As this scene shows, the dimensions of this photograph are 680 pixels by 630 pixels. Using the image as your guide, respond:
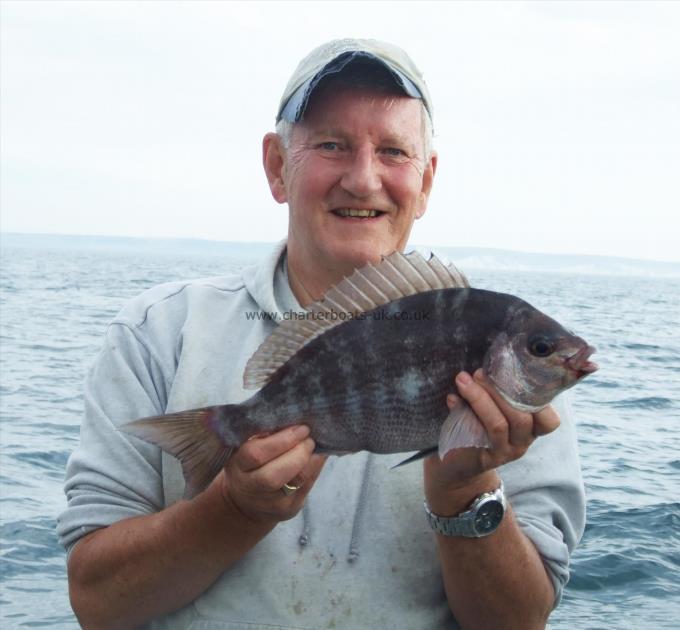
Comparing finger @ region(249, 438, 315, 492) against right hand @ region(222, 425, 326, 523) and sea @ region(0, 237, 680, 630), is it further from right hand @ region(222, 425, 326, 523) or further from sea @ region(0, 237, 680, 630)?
sea @ region(0, 237, 680, 630)

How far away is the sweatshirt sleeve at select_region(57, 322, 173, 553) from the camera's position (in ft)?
10.7

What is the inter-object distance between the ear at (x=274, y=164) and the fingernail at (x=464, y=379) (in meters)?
1.39

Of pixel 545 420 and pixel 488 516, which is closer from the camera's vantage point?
pixel 545 420

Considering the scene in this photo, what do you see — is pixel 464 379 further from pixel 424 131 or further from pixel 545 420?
pixel 424 131

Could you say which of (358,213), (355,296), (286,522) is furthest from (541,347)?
(286,522)

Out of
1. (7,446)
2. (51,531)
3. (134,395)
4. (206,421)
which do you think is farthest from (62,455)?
Result: (206,421)

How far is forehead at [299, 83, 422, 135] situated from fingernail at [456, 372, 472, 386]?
3.77ft

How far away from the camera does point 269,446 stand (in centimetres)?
268

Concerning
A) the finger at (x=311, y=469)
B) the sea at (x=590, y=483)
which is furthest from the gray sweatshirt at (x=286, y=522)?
the sea at (x=590, y=483)

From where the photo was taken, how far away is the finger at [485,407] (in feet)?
8.38

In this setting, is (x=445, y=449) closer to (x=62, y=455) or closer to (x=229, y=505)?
(x=229, y=505)

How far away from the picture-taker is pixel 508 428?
2.61 meters

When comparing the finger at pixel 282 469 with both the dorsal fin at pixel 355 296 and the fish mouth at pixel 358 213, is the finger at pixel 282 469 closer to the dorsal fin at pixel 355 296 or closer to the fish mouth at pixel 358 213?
the dorsal fin at pixel 355 296

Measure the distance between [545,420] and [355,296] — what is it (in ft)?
2.35
